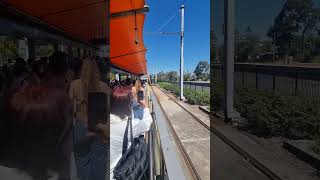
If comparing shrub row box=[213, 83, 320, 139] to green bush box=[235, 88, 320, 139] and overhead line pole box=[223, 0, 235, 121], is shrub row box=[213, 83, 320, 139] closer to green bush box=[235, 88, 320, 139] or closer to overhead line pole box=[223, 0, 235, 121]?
green bush box=[235, 88, 320, 139]

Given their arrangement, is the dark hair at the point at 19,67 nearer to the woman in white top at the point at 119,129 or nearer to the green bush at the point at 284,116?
the woman in white top at the point at 119,129

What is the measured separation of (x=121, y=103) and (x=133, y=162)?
291 centimetres

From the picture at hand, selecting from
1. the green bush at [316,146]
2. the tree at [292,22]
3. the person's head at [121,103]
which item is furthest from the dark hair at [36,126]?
the tree at [292,22]

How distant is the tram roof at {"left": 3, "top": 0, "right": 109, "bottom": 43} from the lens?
273 cm

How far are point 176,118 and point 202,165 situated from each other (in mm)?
9586

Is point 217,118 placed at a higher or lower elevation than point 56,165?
lower

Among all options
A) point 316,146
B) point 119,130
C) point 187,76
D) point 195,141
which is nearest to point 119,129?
point 119,130

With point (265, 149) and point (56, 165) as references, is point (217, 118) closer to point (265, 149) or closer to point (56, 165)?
point (265, 149)

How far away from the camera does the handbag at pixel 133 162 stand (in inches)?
100

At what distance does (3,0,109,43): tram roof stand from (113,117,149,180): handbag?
4.05 feet

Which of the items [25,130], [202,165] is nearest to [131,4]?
[25,130]

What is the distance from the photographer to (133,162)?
2740 millimetres

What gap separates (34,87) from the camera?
2.88 meters

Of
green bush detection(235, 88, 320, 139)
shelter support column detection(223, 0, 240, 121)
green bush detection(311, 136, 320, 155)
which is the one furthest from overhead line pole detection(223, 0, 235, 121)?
green bush detection(235, 88, 320, 139)
